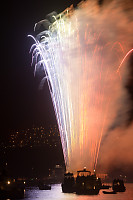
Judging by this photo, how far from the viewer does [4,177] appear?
84.4 m

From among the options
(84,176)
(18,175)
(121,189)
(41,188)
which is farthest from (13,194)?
(18,175)

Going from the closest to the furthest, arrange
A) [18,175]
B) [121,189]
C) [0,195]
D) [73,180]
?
[0,195]
[73,180]
[121,189]
[18,175]

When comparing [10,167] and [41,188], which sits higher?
[10,167]

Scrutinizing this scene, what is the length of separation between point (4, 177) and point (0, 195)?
543cm

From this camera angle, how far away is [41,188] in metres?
172

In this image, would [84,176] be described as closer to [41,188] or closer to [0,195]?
[0,195]

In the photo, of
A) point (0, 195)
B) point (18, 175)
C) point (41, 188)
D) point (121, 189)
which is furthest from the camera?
point (18, 175)

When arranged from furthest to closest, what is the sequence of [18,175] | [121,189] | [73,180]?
[18,175] → [121,189] → [73,180]

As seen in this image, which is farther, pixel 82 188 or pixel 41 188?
pixel 41 188

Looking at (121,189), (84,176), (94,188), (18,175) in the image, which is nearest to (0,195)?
(84,176)

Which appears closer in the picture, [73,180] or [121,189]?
[73,180]

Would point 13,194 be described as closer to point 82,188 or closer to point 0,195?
point 0,195

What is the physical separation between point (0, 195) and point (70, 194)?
3664 centimetres

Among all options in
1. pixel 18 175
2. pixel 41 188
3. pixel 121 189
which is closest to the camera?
pixel 121 189
